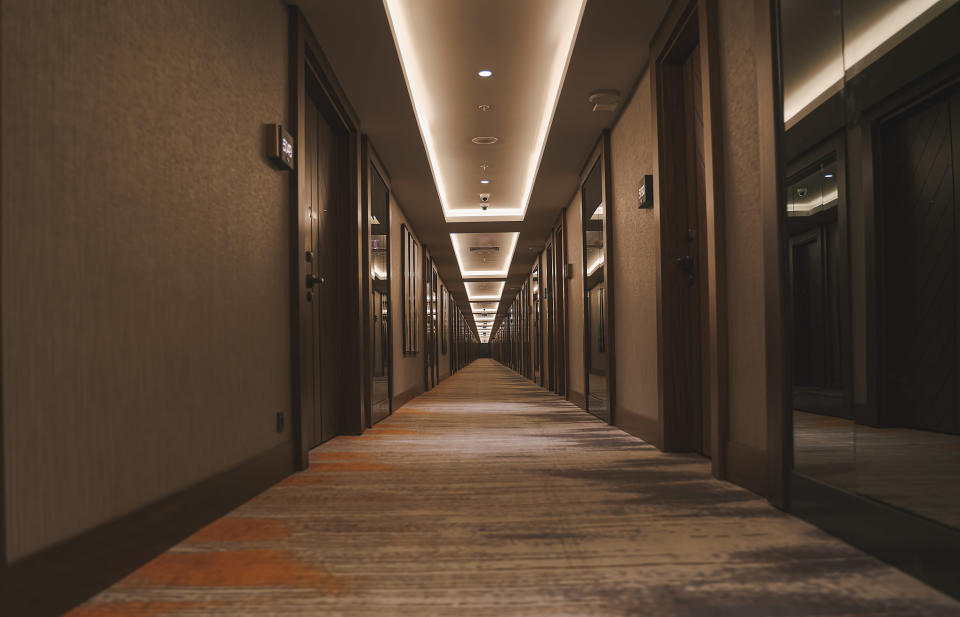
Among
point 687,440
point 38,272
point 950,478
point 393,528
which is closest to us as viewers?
point 38,272

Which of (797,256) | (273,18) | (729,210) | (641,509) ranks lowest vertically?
(641,509)

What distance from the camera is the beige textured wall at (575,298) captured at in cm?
817

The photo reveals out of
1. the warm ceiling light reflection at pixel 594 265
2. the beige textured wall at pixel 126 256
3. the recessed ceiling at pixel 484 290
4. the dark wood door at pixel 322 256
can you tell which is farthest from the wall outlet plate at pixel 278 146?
the recessed ceiling at pixel 484 290

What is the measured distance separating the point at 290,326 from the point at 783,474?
264 cm

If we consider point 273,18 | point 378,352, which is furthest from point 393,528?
point 378,352

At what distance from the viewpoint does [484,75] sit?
17.6 ft

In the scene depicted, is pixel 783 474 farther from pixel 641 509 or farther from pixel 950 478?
pixel 950 478

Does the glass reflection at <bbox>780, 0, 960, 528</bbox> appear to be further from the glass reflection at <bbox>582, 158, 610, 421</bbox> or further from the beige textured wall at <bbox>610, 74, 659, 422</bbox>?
the glass reflection at <bbox>582, 158, 610, 421</bbox>

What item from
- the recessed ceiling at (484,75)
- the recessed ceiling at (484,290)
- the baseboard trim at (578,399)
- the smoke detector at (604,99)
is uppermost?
the recessed ceiling at (484,75)

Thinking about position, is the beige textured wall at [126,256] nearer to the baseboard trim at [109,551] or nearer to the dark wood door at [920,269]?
the baseboard trim at [109,551]

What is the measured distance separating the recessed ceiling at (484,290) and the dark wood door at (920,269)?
51.6ft

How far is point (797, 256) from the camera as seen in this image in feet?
8.52

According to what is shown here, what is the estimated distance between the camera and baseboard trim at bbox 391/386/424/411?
7.72 m

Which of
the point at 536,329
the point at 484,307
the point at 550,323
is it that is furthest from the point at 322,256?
the point at 484,307
